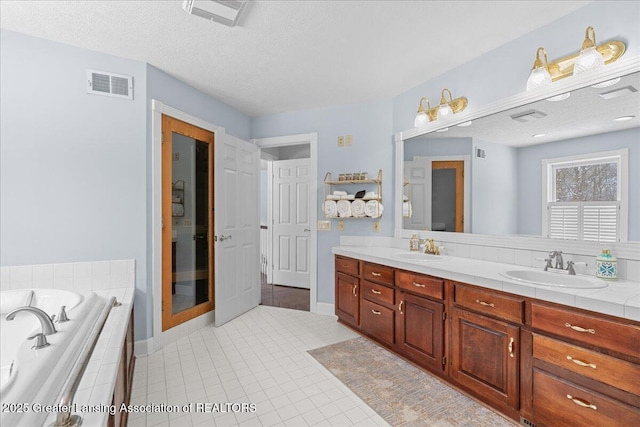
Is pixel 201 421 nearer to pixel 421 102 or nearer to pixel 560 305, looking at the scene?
pixel 560 305

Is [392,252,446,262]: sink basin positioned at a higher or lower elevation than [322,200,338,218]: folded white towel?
lower

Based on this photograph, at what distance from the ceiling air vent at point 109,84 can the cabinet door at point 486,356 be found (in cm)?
303

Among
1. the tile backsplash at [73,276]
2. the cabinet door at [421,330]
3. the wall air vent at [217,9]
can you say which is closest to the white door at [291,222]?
the cabinet door at [421,330]

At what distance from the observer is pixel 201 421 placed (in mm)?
1759

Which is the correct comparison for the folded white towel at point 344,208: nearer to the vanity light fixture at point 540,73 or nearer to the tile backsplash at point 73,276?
the vanity light fixture at point 540,73

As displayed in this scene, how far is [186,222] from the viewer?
310 centimetres

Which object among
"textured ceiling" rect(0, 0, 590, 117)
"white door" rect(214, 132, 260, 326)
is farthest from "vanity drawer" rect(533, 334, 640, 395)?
"white door" rect(214, 132, 260, 326)

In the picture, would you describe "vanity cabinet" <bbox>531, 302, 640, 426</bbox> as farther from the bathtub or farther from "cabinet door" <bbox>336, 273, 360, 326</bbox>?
the bathtub

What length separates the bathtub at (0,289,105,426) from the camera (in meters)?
0.89

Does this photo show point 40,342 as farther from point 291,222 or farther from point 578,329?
point 291,222

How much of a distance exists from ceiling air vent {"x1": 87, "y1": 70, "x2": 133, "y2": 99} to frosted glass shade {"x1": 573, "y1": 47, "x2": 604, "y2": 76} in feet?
10.4

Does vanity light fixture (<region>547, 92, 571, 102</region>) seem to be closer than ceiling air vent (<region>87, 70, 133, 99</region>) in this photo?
Yes

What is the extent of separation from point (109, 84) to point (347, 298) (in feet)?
9.23

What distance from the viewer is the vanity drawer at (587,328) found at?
51.0 inches
